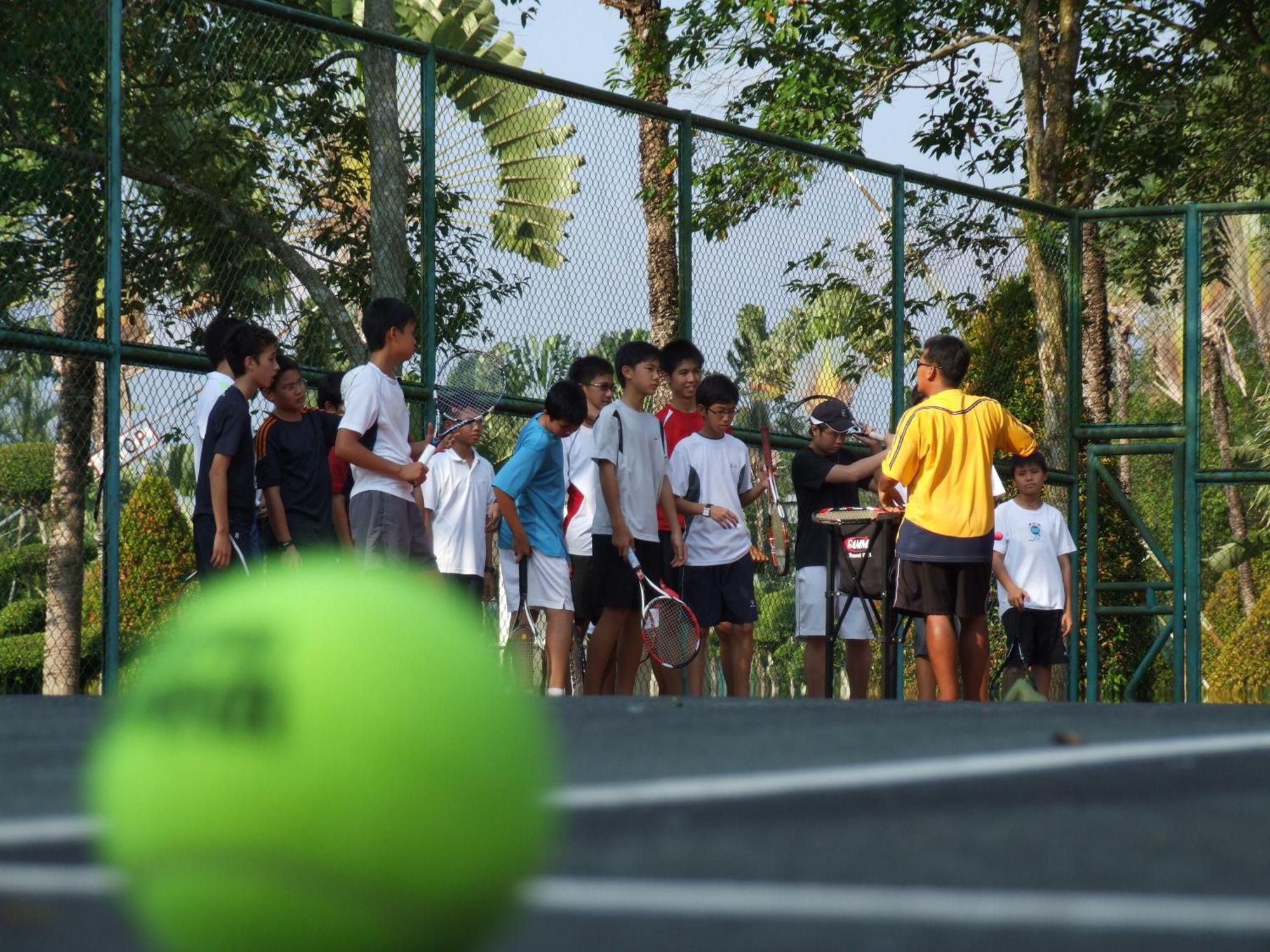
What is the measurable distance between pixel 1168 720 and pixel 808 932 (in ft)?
9.26

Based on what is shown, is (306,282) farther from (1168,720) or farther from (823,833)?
(823,833)

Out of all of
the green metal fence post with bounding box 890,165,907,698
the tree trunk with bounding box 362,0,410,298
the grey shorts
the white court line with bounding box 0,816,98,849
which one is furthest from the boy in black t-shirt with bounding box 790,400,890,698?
the white court line with bounding box 0,816,98,849

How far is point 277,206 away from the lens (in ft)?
24.9

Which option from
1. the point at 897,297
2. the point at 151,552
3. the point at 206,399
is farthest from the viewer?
the point at 151,552

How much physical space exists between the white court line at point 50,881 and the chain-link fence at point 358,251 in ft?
13.7

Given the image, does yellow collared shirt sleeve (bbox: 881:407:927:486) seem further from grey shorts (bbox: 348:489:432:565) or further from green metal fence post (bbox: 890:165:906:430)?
green metal fence post (bbox: 890:165:906:430)

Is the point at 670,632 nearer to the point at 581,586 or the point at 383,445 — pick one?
the point at 581,586

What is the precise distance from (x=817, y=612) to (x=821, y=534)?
411 millimetres

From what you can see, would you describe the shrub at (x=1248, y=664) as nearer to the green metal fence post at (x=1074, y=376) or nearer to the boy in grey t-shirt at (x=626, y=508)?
the green metal fence post at (x=1074, y=376)

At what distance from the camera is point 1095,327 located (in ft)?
50.2

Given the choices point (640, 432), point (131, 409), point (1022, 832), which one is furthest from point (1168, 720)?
point (131, 409)

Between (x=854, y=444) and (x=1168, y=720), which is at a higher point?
(x=854, y=444)

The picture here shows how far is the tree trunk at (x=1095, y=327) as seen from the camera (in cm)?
1302

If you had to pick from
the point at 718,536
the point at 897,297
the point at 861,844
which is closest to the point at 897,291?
the point at 897,297
